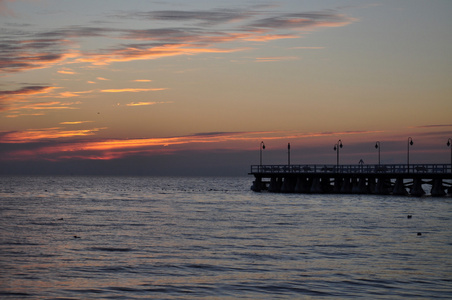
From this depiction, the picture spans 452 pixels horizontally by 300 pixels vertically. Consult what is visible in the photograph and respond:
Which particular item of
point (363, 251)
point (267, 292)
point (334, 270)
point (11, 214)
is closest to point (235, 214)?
point (11, 214)

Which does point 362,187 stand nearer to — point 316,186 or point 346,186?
point 346,186

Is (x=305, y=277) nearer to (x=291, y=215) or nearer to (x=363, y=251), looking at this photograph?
(x=363, y=251)

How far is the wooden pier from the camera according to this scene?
7338cm

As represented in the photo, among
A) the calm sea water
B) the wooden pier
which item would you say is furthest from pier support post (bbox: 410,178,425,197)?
the calm sea water

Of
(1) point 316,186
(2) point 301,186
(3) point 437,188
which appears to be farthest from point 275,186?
(3) point 437,188

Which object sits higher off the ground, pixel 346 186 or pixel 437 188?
pixel 437 188

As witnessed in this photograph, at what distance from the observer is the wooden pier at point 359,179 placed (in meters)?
73.4

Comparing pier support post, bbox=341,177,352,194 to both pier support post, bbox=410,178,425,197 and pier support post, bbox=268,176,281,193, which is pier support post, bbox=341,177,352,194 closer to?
pier support post, bbox=410,178,425,197

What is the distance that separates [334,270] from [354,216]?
26384 mm

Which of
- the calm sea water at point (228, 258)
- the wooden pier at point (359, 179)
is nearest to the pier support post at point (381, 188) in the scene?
the wooden pier at point (359, 179)

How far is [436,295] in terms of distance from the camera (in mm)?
20375

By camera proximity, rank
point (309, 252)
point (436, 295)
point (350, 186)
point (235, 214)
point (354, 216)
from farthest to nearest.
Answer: point (350, 186), point (235, 214), point (354, 216), point (309, 252), point (436, 295)

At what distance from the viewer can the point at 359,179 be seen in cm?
8150

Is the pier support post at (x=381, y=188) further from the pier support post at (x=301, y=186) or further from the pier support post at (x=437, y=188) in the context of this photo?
the pier support post at (x=301, y=186)
